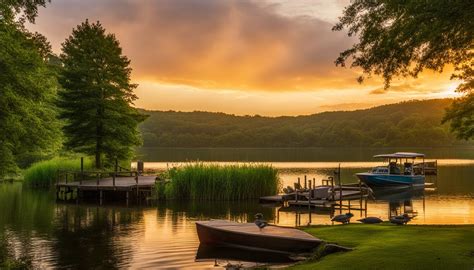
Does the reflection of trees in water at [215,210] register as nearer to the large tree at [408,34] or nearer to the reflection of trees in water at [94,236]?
the reflection of trees in water at [94,236]

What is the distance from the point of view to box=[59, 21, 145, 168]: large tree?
167 feet

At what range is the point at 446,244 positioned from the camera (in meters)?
17.3

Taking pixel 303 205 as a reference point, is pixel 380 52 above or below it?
above

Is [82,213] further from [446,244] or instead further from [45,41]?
[45,41]

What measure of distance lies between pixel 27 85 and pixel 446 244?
1991 cm

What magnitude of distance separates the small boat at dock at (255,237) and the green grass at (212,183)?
1803 centimetres

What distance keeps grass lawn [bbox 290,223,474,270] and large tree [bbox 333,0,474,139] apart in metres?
6.03

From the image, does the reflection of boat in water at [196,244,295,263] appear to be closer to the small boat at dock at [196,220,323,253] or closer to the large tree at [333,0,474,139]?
the small boat at dock at [196,220,323,253]

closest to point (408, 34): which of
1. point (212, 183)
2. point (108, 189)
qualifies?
point (212, 183)

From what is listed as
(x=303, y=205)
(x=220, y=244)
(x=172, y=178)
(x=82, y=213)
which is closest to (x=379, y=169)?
(x=303, y=205)

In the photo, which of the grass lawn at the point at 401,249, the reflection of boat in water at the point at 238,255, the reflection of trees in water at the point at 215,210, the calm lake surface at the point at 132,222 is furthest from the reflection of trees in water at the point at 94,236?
the grass lawn at the point at 401,249

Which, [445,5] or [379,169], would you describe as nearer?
[445,5]

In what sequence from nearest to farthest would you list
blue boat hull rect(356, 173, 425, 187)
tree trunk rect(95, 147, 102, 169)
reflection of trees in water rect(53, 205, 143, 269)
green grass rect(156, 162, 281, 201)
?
reflection of trees in water rect(53, 205, 143, 269) → green grass rect(156, 162, 281, 201) → tree trunk rect(95, 147, 102, 169) → blue boat hull rect(356, 173, 425, 187)

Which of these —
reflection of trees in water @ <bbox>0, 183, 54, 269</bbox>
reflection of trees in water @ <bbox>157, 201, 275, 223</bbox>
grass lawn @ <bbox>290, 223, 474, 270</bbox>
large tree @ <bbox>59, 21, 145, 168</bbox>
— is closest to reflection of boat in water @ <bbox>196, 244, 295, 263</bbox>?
grass lawn @ <bbox>290, 223, 474, 270</bbox>
